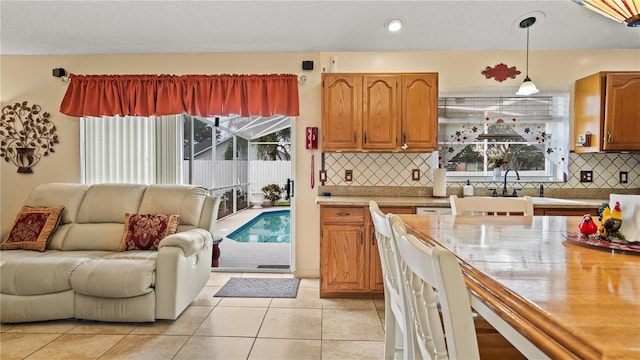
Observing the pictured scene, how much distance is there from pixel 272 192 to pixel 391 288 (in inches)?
314

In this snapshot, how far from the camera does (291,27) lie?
347cm

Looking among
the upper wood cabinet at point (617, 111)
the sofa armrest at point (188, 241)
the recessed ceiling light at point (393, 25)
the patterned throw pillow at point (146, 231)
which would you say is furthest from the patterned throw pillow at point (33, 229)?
the upper wood cabinet at point (617, 111)

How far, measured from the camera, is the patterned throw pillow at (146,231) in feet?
10.2

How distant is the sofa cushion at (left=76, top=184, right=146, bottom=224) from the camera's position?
337cm

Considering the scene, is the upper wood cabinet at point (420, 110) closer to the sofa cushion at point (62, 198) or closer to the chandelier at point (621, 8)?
the chandelier at point (621, 8)

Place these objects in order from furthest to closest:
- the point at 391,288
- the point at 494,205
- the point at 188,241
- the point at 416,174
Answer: the point at 416,174, the point at 188,241, the point at 494,205, the point at 391,288

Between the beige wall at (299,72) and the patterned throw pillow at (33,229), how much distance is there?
782 millimetres

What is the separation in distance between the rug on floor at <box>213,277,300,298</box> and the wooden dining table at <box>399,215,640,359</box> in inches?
87.3

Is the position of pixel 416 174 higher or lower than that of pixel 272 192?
higher

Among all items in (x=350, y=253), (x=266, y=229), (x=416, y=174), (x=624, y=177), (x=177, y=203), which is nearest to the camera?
(x=350, y=253)

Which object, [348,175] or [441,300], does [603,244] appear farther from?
[348,175]

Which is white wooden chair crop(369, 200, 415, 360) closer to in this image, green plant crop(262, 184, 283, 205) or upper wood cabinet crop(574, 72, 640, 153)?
upper wood cabinet crop(574, 72, 640, 153)

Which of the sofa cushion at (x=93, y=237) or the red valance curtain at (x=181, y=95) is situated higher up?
the red valance curtain at (x=181, y=95)

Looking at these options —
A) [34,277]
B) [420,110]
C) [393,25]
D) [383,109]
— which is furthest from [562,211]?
[34,277]
